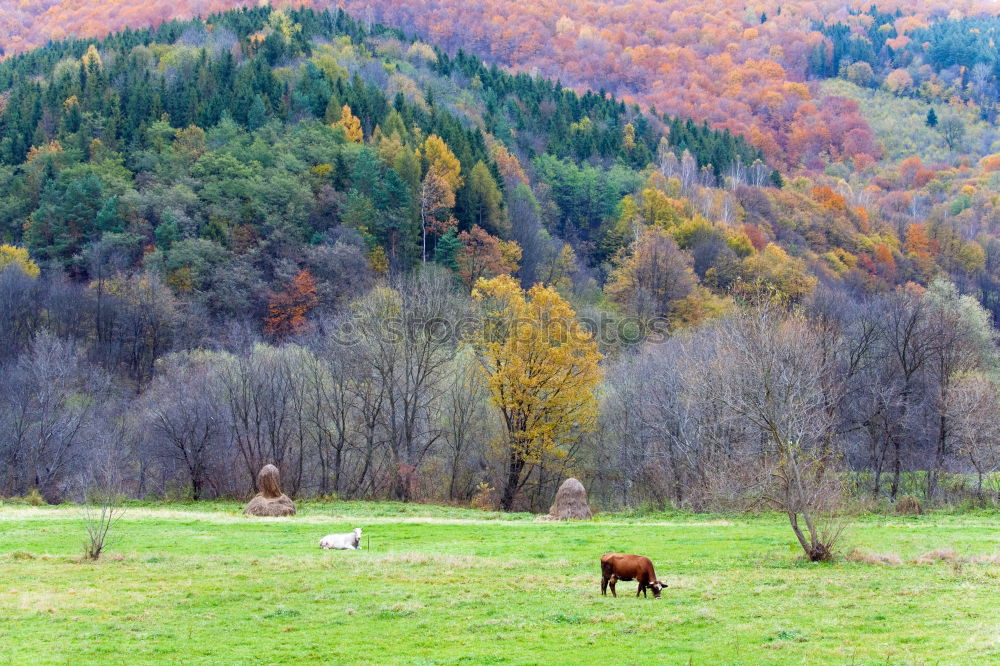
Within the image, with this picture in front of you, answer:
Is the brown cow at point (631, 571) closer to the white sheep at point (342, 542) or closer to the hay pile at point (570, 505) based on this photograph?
the white sheep at point (342, 542)

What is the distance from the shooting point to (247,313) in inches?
3191

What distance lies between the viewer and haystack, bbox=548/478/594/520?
3825cm

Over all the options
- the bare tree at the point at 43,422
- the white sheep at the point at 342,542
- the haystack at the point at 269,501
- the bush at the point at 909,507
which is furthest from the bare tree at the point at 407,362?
the bush at the point at 909,507

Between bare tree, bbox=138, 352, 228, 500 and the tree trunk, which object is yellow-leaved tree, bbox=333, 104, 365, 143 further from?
the tree trunk

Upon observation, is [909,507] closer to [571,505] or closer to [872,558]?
[571,505]

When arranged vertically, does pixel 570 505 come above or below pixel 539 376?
below

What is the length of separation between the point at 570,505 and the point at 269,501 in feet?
41.6

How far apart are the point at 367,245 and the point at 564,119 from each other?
6580 cm

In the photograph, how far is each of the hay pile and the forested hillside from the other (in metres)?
5.39

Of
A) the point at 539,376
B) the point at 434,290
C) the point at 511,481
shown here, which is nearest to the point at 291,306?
the point at 434,290

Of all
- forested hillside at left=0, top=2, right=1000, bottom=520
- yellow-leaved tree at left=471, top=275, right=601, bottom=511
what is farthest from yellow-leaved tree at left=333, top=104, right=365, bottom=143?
yellow-leaved tree at left=471, top=275, right=601, bottom=511

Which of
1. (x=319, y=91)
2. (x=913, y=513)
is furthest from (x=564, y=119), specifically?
(x=913, y=513)

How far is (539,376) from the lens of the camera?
48500mm

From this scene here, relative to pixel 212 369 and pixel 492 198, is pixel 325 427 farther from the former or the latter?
pixel 492 198
